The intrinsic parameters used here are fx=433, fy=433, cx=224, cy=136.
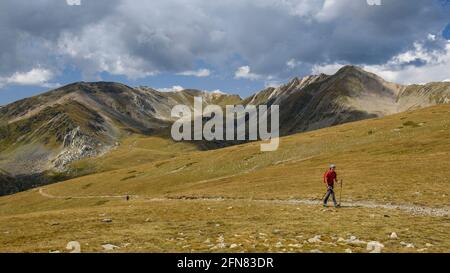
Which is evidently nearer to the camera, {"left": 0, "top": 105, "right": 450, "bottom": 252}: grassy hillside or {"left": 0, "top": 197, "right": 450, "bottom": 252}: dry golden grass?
{"left": 0, "top": 197, "right": 450, "bottom": 252}: dry golden grass

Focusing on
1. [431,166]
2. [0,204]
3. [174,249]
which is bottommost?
[0,204]

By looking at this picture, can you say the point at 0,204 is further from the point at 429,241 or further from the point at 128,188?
the point at 429,241

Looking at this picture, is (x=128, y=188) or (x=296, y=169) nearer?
(x=296, y=169)

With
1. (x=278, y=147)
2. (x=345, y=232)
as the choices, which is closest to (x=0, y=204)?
(x=278, y=147)

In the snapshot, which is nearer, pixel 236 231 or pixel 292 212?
pixel 236 231

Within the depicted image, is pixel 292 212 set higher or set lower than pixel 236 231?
higher

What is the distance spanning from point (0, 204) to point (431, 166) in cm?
12491

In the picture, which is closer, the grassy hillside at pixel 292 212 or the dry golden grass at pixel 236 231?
the dry golden grass at pixel 236 231
